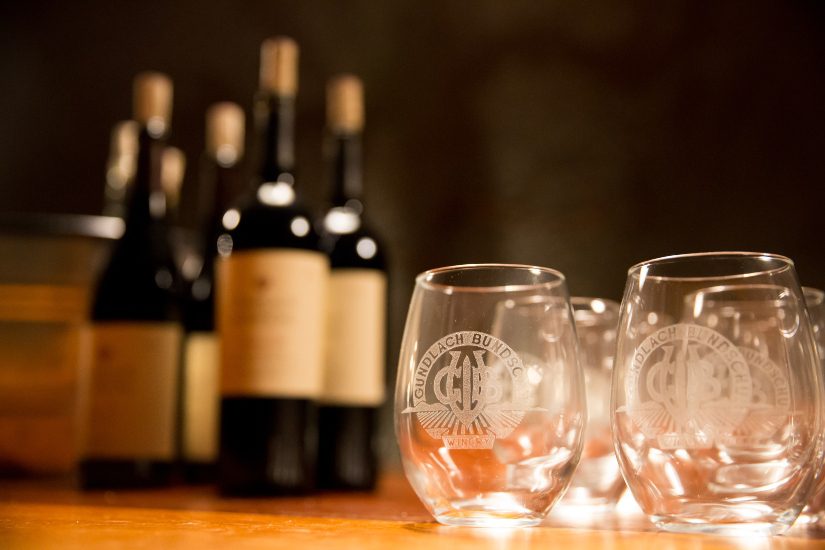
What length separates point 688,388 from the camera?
41 centimetres

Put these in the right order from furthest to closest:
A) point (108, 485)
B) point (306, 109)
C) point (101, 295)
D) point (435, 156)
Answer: point (306, 109)
point (435, 156)
point (101, 295)
point (108, 485)

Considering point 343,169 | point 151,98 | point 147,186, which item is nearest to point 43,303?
point 147,186

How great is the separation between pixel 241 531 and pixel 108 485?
451 mm

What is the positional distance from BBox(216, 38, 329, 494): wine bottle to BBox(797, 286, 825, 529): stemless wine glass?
1.36 ft

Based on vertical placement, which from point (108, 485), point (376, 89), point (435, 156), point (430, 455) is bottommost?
point (108, 485)

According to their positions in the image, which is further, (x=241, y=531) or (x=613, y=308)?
(x=613, y=308)

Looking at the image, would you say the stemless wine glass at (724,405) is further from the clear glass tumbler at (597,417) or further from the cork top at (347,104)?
the cork top at (347,104)

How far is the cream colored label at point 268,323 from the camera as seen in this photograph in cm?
72

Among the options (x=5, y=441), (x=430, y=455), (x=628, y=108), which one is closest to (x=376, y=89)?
(x=628, y=108)

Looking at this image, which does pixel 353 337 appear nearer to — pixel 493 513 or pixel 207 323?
pixel 207 323

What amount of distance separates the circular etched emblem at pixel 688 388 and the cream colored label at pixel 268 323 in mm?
377

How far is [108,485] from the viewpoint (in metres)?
0.81

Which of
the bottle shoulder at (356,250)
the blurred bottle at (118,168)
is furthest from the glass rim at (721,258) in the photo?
the blurred bottle at (118,168)

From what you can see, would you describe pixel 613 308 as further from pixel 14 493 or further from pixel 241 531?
pixel 14 493
